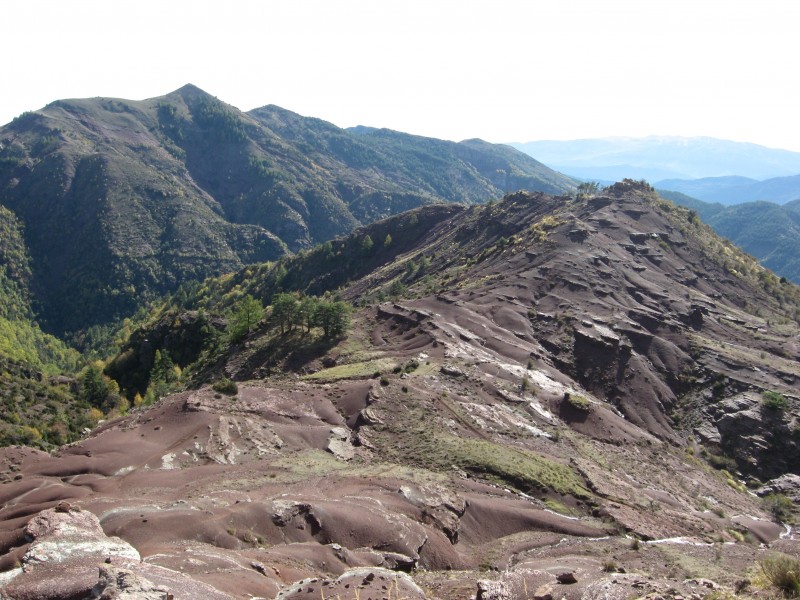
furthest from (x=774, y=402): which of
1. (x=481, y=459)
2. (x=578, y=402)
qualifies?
(x=481, y=459)

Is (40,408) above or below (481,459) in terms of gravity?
below

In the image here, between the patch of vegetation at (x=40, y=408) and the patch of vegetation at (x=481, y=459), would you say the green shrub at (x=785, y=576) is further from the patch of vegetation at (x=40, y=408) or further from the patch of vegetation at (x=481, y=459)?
the patch of vegetation at (x=40, y=408)

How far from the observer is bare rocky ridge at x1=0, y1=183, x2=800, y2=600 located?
20.8 m

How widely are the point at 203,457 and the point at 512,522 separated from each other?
21.2 m

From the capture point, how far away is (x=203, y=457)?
36.3 meters

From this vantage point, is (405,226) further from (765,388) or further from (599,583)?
(599,583)

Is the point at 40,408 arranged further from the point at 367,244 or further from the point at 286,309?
the point at 367,244

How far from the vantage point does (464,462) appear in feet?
129

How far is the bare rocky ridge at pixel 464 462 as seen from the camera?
2078 centimetres

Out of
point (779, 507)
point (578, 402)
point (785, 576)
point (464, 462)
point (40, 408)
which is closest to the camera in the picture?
point (785, 576)

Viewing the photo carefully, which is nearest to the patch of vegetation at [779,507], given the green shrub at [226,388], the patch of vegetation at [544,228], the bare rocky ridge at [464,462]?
the bare rocky ridge at [464,462]

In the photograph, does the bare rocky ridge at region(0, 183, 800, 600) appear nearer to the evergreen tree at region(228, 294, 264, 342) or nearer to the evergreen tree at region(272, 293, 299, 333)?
the evergreen tree at region(228, 294, 264, 342)

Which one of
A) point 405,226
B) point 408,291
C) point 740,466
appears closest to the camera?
point 740,466

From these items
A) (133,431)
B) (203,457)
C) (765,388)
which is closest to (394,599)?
(203,457)
